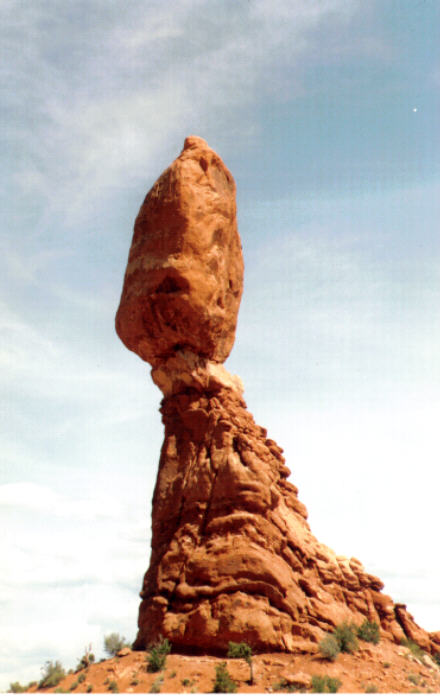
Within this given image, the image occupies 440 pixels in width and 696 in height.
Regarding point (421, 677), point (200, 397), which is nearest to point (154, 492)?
point (200, 397)

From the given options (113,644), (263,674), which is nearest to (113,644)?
(113,644)

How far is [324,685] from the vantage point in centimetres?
1584

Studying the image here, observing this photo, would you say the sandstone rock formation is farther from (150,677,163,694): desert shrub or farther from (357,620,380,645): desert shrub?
(150,677,163,694): desert shrub

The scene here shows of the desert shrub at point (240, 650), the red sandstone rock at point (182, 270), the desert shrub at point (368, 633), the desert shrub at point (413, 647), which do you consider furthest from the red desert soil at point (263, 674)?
the red sandstone rock at point (182, 270)

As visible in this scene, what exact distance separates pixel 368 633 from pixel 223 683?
278 inches

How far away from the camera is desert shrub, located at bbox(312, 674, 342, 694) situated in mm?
15730

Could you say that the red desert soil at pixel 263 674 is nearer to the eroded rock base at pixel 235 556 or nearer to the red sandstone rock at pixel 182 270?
the eroded rock base at pixel 235 556

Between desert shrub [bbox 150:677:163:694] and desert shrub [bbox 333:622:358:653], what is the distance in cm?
582

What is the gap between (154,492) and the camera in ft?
76.0

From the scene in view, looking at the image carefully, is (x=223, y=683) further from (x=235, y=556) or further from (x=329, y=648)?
(x=235, y=556)

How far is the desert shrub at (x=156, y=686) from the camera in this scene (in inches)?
630

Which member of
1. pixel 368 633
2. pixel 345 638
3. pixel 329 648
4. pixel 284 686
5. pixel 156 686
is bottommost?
pixel 156 686

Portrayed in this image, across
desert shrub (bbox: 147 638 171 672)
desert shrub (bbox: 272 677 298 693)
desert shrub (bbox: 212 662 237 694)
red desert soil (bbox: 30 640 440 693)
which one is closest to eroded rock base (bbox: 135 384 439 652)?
desert shrub (bbox: 147 638 171 672)

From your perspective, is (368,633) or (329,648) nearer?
(329,648)
